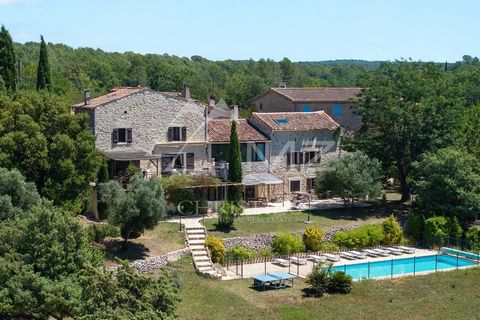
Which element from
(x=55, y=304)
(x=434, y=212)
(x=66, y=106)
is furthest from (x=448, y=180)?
(x=55, y=304)

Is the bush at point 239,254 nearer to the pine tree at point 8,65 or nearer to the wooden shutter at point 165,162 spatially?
the wooden shutter at point 165,162

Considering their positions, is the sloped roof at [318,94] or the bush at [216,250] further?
the sloped roof at [318,94]

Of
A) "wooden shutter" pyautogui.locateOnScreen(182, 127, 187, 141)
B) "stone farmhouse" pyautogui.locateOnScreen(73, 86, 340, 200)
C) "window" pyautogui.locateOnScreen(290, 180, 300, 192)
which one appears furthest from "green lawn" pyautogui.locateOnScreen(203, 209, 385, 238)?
"wooden shutter" pyautogui.locateOnScreen(182, 127, 187, 141)

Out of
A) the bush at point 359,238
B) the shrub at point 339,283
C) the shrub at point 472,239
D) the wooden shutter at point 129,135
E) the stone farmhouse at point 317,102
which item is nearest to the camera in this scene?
the shrub at point 339,283

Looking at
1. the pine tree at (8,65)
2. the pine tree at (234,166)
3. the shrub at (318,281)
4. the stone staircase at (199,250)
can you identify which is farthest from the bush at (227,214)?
the pine tree at (8,65)

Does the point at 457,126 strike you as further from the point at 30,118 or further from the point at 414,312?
the point at 30,118

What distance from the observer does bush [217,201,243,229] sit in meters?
41.7

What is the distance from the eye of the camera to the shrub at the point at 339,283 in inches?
1318

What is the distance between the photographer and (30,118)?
37.3 meters

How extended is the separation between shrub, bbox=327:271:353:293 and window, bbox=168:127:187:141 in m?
18.8

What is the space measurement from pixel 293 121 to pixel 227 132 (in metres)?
6.33

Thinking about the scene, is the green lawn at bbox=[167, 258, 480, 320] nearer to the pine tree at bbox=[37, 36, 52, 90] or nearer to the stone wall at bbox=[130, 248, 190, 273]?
the stone wall at bbox=[130, 248, 190, 273]

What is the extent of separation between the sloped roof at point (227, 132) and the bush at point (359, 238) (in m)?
11.0

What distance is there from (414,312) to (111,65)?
436 feet
